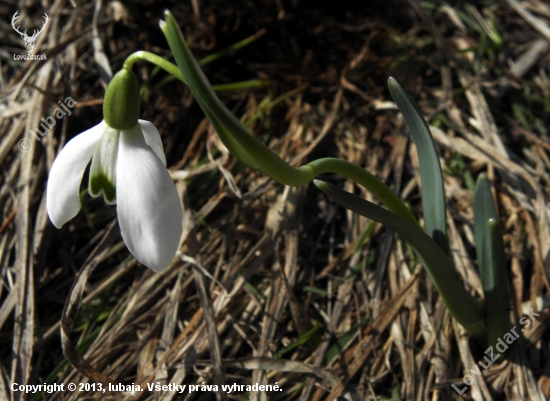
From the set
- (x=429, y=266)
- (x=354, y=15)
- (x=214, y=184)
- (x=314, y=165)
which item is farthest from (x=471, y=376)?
(x=354, y=15)

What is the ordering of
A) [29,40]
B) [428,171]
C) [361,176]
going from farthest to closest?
1. [29,40]
2. [428,171]
3. [361,176]

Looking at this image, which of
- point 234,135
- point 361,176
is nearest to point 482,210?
point 361,176

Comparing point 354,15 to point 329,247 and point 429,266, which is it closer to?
point 329,247

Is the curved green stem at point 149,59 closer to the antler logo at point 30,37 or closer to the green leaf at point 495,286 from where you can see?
the green leaf at point 495,286

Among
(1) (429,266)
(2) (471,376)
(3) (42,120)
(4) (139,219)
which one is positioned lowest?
(2) (471,376)

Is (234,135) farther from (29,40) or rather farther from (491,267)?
(29,40)

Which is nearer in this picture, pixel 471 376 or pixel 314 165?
pixel 314 165
